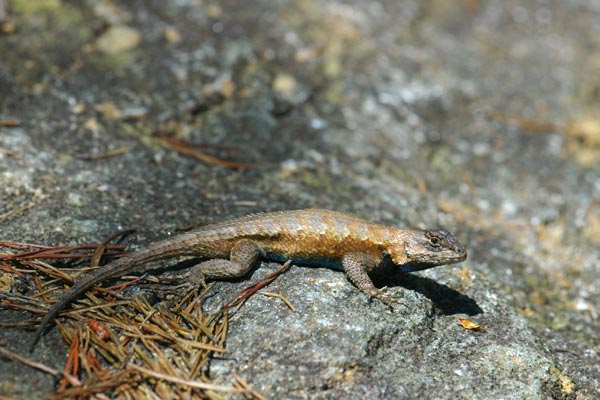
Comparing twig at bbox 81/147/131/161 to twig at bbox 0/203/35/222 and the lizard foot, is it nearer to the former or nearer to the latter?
twig at bbox 0/203/35/222

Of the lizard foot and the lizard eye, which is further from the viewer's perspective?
the lizard eye

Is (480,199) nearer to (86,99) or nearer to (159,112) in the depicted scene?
(159,112)

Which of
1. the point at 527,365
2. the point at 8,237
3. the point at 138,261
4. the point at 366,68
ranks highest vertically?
the point at 366,68

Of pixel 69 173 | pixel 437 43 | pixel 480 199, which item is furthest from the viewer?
pixel 437 43

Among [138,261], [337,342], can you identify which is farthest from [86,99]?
[337,342]

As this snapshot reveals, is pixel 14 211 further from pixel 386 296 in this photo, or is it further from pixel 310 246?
pixel 386 296

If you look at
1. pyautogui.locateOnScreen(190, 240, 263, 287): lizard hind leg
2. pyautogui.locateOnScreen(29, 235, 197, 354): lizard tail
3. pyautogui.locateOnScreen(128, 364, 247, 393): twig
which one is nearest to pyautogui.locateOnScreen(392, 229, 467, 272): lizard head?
pyautogui.locateOnScreen(190, 240, 263, 287): lizard hind leg

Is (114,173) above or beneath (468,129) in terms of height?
beneath

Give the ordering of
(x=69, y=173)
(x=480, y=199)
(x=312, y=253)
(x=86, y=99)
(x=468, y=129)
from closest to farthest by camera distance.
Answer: (x=312, y=253) → (x=69, y=173) → (x=86, y=99) → (x=480, y=199) → (x=468, y=129)

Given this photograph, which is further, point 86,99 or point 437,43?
point 437,43
